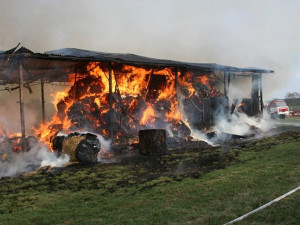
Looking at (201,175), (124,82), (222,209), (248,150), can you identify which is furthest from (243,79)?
(222,209)

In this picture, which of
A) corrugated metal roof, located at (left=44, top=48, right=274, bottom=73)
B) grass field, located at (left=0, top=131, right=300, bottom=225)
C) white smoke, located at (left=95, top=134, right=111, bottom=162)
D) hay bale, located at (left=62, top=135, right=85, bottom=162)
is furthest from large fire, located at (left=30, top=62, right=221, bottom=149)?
grass field, located at (left=0, top=131, right=300, bottom=225)

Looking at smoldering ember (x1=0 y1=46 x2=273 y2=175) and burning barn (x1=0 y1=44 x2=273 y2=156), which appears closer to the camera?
smoldering ember (x1=0 y1=46 x2=273 y2=175)

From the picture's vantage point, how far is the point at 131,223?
4.55 m

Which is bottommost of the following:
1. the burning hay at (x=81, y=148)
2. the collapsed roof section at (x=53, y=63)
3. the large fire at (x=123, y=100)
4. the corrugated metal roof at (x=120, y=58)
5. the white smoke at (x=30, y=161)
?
the white smoke at (x=30, y=161)

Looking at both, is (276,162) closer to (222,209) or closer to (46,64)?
(222,209)

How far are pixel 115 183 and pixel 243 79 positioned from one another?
19.3 metres

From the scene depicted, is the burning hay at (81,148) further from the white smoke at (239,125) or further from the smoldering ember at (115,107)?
the white smoke at (239,125)

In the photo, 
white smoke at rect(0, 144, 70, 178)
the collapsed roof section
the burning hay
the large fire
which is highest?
the collapsed roof section

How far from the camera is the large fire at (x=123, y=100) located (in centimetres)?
1348

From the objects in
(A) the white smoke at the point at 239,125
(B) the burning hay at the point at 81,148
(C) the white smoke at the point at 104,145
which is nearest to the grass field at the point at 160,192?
(B) the burning hay at the point at 81,148

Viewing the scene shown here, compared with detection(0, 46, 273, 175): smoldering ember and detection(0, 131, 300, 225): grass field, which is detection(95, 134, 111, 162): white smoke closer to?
detection(0, 46, 273, 175): smoldering ember

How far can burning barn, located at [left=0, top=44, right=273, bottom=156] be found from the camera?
42.3 ft

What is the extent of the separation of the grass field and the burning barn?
4.28 meters

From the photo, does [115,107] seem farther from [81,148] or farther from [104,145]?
[81,148]
